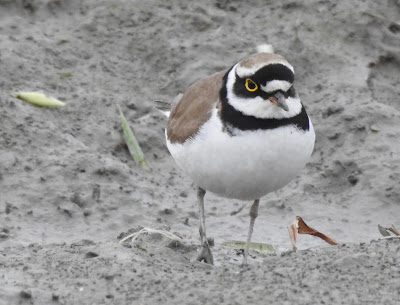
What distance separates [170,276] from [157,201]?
8.23 ft

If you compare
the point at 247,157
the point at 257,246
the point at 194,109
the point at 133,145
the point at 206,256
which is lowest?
the point at 133,145

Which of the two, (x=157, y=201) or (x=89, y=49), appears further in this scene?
(x=89, y=49)

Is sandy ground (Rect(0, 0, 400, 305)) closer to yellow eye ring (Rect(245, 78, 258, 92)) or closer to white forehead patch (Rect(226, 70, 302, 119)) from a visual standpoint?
white forehead patch (Rect(226, 70, 302, 119))

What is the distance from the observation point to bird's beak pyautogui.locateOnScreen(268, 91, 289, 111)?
20.2ft

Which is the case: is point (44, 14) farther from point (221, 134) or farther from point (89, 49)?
point (221, 134)

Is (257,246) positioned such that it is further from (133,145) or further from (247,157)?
(133,145)

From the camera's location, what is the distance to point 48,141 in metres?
8.64

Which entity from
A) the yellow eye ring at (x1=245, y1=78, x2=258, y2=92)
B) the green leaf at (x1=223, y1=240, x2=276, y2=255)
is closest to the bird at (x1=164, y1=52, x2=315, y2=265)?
the yellow eye ring at (x1=245, y1=78, x2=258, y2=92)

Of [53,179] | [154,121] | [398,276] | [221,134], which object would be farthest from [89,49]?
[398,276]

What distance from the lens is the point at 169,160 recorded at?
9.17 metres

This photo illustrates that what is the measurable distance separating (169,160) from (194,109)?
241cm

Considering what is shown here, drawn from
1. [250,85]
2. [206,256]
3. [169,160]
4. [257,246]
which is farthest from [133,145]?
[250,85]

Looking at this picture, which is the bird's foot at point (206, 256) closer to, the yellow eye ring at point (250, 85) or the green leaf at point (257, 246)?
the green leaf at point (257, 246)

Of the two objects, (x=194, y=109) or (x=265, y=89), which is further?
(x=194, y=109)
